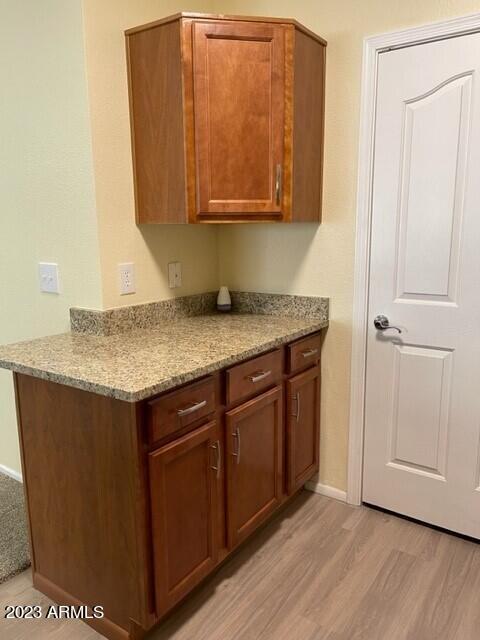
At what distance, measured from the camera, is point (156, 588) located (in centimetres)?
149

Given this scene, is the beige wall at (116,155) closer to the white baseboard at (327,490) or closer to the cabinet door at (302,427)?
the cabinet door at (302,427)

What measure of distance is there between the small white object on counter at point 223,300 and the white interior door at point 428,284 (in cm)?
70

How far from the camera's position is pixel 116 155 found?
1.92 m

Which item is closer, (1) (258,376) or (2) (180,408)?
(2) (180,408)

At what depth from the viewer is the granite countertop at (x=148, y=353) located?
140 cm

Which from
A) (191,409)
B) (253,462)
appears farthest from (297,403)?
(191,409)

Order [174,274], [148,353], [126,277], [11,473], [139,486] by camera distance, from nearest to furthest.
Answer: [139,486]
[148,353]
[126,277]
[174,274]
[11,473]

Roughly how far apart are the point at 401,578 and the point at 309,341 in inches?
39.6

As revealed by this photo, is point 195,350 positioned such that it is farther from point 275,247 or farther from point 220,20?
point 220,20

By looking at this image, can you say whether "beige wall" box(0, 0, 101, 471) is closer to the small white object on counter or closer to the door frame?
the small white object on counter

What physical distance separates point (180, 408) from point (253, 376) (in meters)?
0.41

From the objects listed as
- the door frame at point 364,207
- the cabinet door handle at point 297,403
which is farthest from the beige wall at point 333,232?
the cabinet door handle at point 297,403

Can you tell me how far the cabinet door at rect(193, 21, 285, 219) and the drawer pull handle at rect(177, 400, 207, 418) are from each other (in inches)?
29.2

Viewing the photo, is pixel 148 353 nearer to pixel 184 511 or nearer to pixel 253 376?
pixel 253 376
